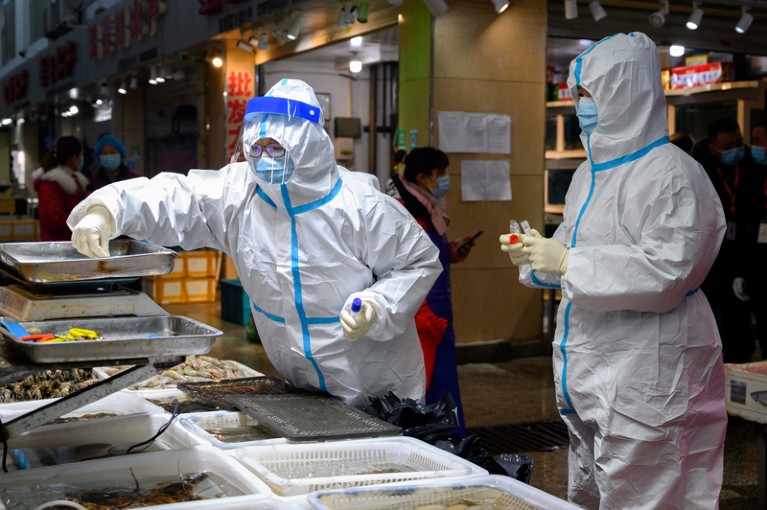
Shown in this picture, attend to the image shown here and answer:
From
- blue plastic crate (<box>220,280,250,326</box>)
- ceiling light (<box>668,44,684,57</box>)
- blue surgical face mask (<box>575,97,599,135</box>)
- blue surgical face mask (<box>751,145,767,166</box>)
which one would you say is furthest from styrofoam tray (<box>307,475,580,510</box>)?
ceiling light (<box>668,44,684,57</box>)

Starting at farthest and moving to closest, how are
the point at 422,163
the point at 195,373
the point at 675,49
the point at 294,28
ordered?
the point at 675,49, the point at 294,28, the point at 422,163, the point at 195,373

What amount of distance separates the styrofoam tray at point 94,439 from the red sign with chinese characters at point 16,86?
56.8ft

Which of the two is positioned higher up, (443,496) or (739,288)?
(739,288)

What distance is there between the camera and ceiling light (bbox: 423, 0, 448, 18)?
6.40 m

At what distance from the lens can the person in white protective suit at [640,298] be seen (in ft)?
8.67

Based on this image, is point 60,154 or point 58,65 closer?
point 60,154

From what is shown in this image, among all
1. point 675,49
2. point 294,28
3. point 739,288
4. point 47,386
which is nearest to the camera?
point 47,386

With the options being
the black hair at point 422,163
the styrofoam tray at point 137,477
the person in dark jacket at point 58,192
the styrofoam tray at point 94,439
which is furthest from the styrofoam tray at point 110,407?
the person in dark jacket at point 58,192

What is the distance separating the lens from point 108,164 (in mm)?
6836

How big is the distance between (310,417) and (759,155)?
454 cm

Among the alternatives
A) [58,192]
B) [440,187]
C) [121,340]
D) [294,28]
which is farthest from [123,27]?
[121,340]

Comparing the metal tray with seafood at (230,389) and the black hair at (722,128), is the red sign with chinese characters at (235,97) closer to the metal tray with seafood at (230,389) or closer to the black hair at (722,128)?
the black hair at (722,128)

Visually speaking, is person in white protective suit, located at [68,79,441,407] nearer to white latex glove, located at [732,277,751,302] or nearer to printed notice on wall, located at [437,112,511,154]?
white latex glove, located at [732,277,751,302]

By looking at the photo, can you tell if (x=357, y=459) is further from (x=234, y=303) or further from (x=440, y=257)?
(x=234, y=303)
